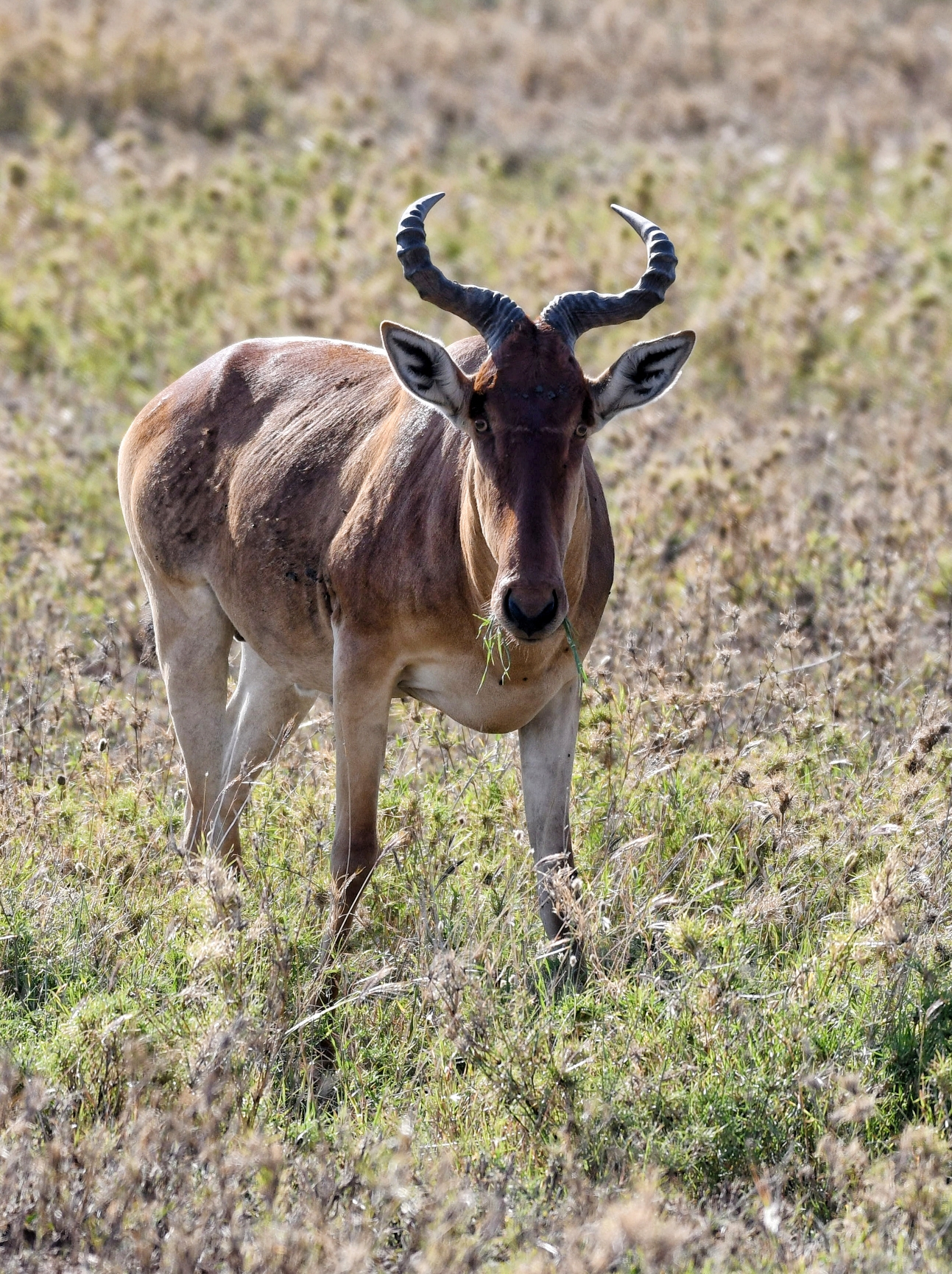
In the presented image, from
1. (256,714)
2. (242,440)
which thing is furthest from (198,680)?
A: (242,440)

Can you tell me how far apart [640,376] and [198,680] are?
239cm

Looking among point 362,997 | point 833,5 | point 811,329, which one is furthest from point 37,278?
point 833,5

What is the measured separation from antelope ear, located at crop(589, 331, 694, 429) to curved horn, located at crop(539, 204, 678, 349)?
0.13 m

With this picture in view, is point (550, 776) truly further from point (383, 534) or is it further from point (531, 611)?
point (531, 611)

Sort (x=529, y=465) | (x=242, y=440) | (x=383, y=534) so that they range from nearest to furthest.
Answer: (x=529, y=465)
(x=383, y=534)
(x=242, y=440)

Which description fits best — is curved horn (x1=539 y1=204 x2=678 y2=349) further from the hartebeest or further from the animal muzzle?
the animal muzzle

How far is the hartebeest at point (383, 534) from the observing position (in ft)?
17.0

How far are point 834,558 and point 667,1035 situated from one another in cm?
461

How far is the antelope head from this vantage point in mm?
4902

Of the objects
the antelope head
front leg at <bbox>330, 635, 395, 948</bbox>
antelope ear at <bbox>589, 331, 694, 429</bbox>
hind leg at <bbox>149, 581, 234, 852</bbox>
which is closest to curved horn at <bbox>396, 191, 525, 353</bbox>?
the antelope head

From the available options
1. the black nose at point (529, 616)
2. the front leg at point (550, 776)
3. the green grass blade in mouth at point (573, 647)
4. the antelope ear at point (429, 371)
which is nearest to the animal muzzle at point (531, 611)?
the black nose at point (529, 616)

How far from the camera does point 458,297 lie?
208 inches

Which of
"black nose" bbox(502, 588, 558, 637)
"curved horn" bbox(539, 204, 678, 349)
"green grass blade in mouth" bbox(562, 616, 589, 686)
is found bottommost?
"green grass blade in mouth" bbox(562, 616, 589, 686)

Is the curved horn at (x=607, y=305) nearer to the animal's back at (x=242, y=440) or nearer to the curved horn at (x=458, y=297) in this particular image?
the curved horn at (x=458, y=297)
